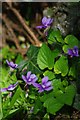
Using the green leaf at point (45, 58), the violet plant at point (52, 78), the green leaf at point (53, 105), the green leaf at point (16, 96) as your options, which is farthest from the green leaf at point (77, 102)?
the green leaf at point (16, 96)

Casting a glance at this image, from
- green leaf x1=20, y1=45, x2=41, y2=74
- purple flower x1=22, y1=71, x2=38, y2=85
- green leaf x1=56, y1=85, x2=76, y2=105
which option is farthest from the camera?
green leaf x1=20, y1=45, x2=41, y2=74

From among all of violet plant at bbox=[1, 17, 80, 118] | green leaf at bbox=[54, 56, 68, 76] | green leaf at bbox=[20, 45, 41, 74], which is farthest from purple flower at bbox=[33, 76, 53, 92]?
green leaf at bbox=[20, 45, 41, 74]

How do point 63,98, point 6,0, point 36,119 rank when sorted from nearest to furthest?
point 63,98 < point 36,119 < point 6,0

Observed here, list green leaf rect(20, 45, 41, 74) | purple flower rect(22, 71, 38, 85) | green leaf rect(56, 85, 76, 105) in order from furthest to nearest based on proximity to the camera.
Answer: green leaf rect(20, 45, 41, 74) → purple flower rect(22, 71, 38, 85) → green leaf rect(56, 85, 76, 105)

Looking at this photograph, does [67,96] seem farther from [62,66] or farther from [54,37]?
[54,37]

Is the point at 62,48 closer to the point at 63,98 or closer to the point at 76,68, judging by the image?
the point at 76,68

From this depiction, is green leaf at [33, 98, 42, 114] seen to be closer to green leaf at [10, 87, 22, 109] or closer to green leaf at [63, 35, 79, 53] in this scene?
green leaf at [10, 87, 22, 109]

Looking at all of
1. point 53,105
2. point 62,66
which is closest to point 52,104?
point 53,105

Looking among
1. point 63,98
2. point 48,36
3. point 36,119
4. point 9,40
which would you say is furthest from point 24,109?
point 9,40

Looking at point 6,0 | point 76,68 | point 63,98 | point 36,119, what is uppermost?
point 6,0
